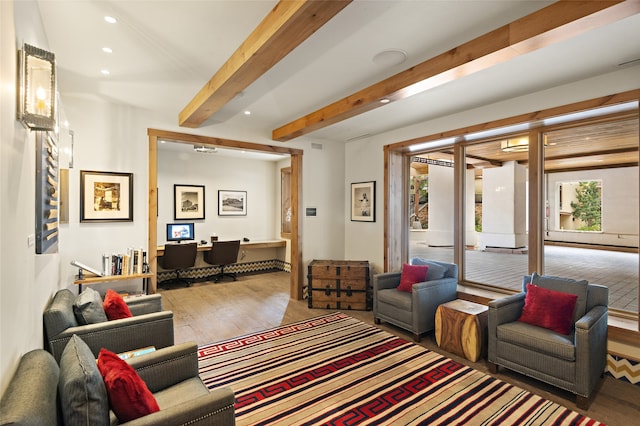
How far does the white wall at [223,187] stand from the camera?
6555 millimetres

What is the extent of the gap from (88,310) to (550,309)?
12.6 ft

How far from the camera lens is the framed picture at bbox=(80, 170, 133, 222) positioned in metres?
3.65

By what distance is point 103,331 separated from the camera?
2287 mm

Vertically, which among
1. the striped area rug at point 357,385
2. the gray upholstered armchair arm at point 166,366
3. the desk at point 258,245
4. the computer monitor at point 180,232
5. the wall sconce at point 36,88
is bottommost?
the striped area rug at point 357,385

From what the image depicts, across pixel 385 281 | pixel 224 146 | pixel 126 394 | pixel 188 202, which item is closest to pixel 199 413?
pixel 126 394

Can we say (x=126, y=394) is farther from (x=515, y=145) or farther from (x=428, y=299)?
(x=515, y=145)

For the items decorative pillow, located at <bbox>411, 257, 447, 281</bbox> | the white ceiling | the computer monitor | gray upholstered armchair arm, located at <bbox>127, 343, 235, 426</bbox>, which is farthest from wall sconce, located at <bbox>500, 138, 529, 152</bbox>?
the computer monitor

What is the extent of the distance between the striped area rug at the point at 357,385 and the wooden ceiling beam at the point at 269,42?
2593 millimetres

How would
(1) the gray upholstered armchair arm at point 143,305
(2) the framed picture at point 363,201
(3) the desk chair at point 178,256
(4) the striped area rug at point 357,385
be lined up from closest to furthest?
1. (4) the striped area rug at point 357,385
2. (1) the gray upholstered armchair arm at point 143,305
3. (2) the framed picture at point 363,201
4. (3) the desk chair at point 178,256

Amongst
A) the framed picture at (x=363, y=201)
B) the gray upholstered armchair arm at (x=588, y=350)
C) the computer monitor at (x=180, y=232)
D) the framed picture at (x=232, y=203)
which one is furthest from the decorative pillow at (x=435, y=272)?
the computer monitor at (x=180, y=232)

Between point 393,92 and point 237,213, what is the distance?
5319mm

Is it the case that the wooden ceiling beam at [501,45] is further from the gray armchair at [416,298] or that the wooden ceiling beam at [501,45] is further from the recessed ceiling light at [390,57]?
the gray armchair at [416,298]

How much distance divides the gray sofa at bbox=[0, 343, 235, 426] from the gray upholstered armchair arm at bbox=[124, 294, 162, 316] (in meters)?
1.31

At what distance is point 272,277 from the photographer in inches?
276
